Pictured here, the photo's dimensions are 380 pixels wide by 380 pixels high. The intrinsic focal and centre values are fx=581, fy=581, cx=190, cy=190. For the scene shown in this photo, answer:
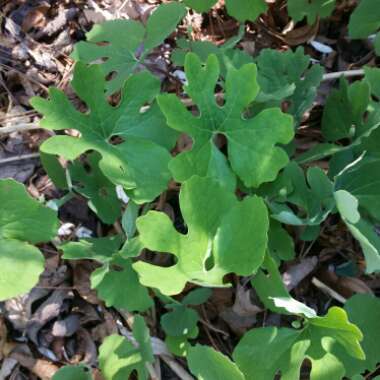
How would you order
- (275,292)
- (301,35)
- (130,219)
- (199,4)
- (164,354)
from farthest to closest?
1. (301,35)
2. (199,4)
3. (164,354)
4. (130,219)
5. (275,292)

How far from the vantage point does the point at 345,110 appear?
1739 mm

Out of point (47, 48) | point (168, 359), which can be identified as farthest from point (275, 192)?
point (47, 48)

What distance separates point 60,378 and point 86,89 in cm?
78

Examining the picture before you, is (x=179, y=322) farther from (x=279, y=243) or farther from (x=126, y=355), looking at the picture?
(x=279, y=243)

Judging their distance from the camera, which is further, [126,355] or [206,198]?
[126,355]

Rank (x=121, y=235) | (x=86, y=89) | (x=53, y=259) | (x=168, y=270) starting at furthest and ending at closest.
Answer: (x=53, y=259) → (x=121, y=235) → (x=86, y=89) → (x=168, y=270)

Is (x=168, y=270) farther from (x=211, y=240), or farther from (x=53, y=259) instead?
(x=53, y=259)

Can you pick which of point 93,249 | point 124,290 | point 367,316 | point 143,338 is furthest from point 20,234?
point 367,316

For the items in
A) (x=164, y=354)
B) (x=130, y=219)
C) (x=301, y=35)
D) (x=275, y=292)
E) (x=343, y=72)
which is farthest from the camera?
(x=301, y=35)

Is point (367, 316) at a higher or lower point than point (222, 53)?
lower

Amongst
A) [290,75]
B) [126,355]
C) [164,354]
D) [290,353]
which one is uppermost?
[290,75]

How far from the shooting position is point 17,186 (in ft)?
4.83

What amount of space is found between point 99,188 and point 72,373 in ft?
1.72

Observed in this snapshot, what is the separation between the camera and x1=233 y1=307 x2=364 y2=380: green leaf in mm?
1382
